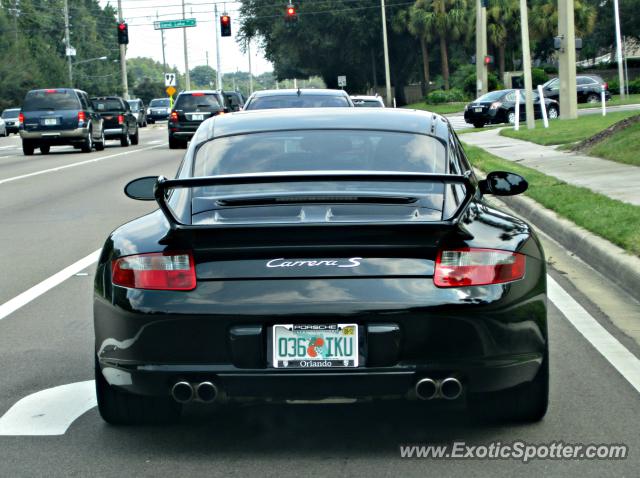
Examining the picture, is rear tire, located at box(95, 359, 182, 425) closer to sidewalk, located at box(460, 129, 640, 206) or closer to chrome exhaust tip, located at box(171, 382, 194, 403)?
chrome exhaust tip, located at box(171, 382, 194, 403)

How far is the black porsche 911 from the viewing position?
4.85 metres

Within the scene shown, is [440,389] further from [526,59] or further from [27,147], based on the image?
[27,147]

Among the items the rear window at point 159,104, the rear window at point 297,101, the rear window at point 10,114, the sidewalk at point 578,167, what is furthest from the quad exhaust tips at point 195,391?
the rear window at point 159,104

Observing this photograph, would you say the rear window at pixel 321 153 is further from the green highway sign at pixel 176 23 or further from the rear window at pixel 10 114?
the green highway sign at pixel 176 23

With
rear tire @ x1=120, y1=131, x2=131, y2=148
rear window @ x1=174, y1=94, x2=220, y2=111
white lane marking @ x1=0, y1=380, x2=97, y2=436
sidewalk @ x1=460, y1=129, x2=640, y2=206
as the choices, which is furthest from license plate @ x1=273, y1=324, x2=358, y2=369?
rear tire @ x1=120, y1=131, x2=131, y2=148

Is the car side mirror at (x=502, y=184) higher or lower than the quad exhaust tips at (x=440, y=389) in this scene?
higher

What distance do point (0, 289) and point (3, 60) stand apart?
309ft

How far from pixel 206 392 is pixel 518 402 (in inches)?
55.0

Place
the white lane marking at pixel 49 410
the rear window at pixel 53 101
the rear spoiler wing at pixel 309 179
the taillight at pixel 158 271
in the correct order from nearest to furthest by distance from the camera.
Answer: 1. the taillight at pixel 158 271
2. the rear spoiler wing at pixel 309 179
3. the white lane marking at pixel 49 410
4. the rear window at pixel 53 101

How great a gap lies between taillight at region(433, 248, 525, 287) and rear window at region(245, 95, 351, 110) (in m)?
14.1

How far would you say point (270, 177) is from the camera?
5.24 m

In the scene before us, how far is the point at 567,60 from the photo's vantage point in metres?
37.3

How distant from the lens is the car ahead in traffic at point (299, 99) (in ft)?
63.4

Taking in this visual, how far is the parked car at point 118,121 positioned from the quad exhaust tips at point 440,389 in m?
37.7
